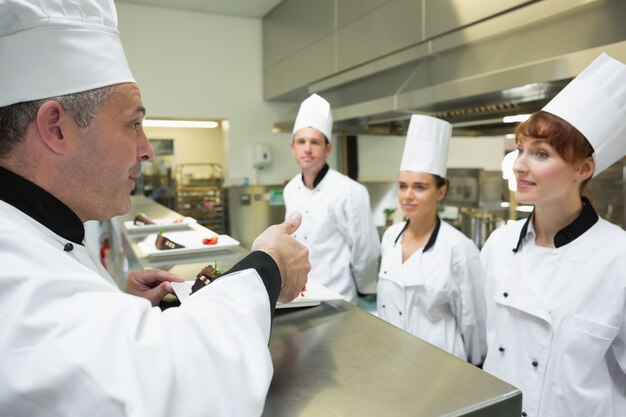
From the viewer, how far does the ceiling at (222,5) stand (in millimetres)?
4625

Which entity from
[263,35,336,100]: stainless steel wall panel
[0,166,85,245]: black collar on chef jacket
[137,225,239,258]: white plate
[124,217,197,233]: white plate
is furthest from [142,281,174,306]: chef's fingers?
[263,35,336,100]: stainless steel wall panel

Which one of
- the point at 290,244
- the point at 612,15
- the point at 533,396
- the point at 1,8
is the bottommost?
the point at 533,396

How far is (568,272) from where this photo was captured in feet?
3.76

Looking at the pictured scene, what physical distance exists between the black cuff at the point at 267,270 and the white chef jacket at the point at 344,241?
175cm

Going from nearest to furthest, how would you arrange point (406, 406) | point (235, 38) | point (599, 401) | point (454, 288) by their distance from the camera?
1. point (406, 406)
2. point (599, 401)
3. point (454, 288)
4. point (235, 38)

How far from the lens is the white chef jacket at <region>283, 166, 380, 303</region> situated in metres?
2.41

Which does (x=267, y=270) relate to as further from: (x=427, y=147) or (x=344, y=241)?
(x=344, y=241)

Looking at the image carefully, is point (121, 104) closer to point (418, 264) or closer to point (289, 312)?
point (289, 312)

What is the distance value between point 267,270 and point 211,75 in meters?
4.86

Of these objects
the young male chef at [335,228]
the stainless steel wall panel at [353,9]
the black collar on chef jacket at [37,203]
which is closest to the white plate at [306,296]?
the black collar on chef jacket at [37,203]

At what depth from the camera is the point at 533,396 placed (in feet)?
3.82

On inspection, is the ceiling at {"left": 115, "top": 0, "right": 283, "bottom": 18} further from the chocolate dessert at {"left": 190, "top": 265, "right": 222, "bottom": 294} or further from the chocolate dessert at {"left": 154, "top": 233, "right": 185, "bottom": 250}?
the chocolate dessert at {"left": 190, "top": 265, "right": 222, "bottom": 294}

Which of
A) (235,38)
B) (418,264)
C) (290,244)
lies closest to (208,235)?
(418,264)

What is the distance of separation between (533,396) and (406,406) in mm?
910
